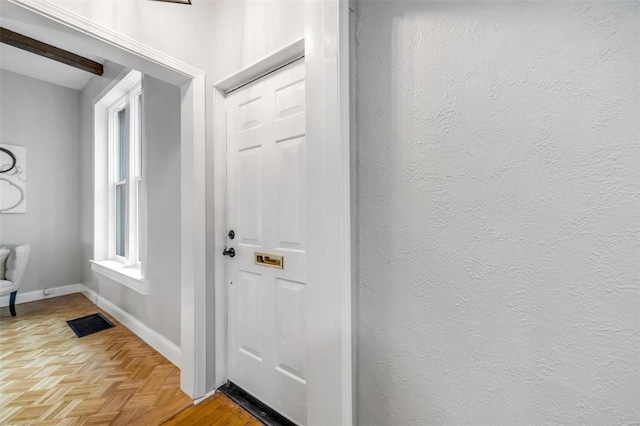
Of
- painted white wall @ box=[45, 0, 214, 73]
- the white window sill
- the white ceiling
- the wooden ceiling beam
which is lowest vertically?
the white window sill

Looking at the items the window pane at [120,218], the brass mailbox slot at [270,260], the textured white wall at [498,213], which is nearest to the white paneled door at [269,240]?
the brass mailbox slot at [270,260]

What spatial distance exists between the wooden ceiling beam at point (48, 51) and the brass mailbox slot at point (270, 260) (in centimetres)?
356

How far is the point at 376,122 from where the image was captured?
3.62 feet

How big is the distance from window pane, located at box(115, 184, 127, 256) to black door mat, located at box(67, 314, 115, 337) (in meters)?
0.81

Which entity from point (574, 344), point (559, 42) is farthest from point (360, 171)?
point (574, 344)

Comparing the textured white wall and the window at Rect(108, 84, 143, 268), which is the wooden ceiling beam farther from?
the textured white wall

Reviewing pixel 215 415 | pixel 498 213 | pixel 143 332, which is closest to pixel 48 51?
pixel 143 332

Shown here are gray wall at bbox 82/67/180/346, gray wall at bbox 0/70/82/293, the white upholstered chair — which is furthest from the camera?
gray wall at bbox 0/70/82/293

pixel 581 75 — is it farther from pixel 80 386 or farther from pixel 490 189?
pixel 80 386

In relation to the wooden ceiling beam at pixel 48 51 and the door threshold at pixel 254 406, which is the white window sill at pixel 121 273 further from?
the wooden ceiling beam at pixel 48 51

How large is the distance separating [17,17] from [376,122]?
1659 millimetres

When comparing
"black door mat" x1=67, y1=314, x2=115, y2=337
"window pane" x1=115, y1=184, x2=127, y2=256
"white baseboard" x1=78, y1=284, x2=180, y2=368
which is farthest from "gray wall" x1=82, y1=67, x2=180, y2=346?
"window pane" x1=115, y1=184, x2=127, y2=256

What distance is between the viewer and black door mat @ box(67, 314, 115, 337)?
2764 mm

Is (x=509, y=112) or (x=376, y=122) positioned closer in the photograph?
(x=509, y=112)
